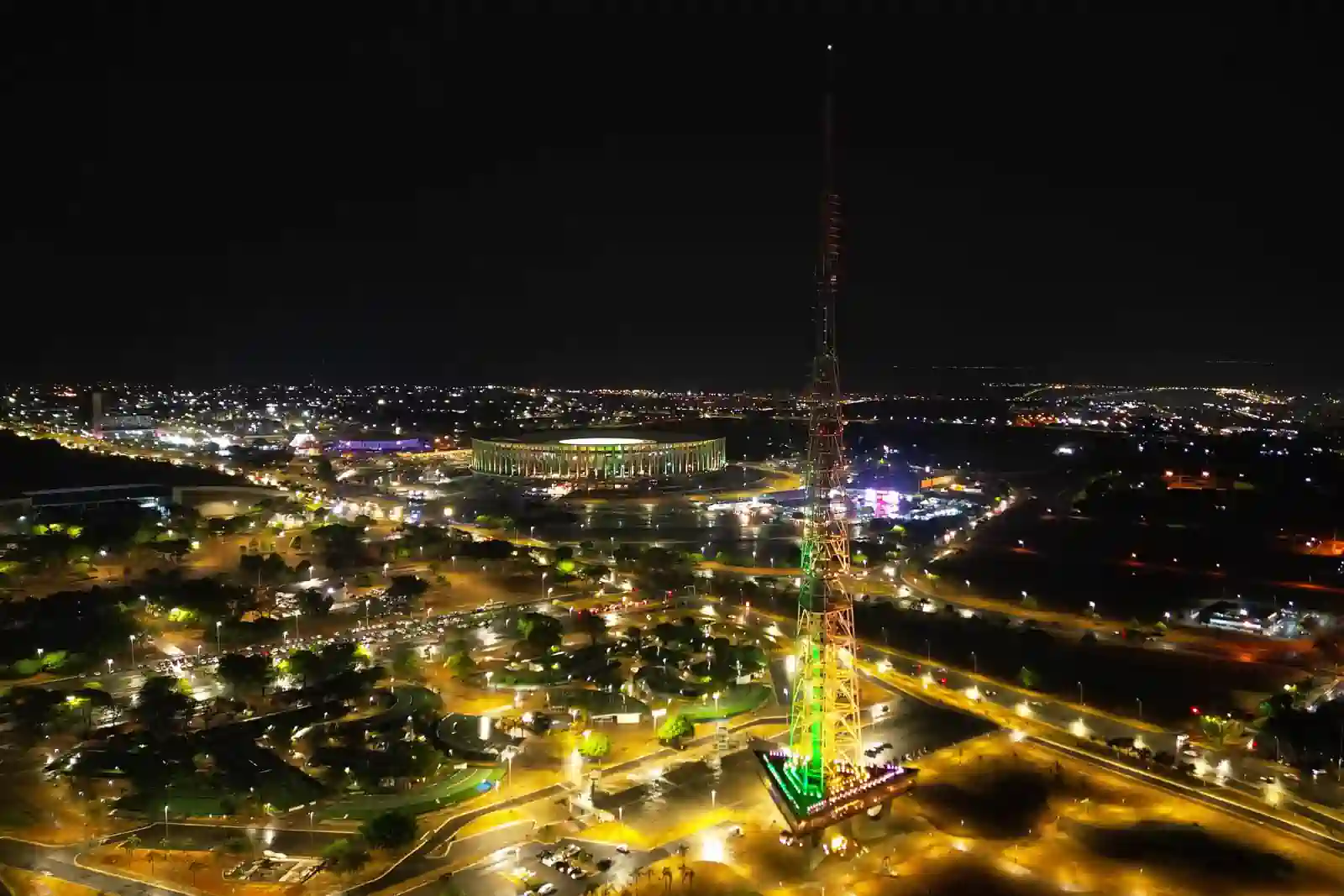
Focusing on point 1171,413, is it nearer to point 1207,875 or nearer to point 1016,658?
point 1016,658

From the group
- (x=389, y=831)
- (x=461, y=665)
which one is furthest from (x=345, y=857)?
(x=461, y=665)

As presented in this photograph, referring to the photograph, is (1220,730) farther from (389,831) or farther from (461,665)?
(461,665)

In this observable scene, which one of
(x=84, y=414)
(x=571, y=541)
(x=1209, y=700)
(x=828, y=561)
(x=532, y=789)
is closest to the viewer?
(x=828, y=561)

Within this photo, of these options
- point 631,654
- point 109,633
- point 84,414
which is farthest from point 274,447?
point 631,654

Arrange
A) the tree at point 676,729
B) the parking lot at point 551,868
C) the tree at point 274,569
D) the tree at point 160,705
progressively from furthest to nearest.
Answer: the tree at point 274,569
the tree at point 160,705
the tree at point 676,729
the parking lot at point 551,868

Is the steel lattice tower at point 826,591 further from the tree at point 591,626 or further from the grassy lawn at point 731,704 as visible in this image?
the tree at point 591,626

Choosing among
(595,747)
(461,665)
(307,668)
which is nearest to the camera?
(595,747)

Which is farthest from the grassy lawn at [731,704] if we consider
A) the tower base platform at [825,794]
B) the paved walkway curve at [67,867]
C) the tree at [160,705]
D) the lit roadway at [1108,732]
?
the tree at [160,705]
